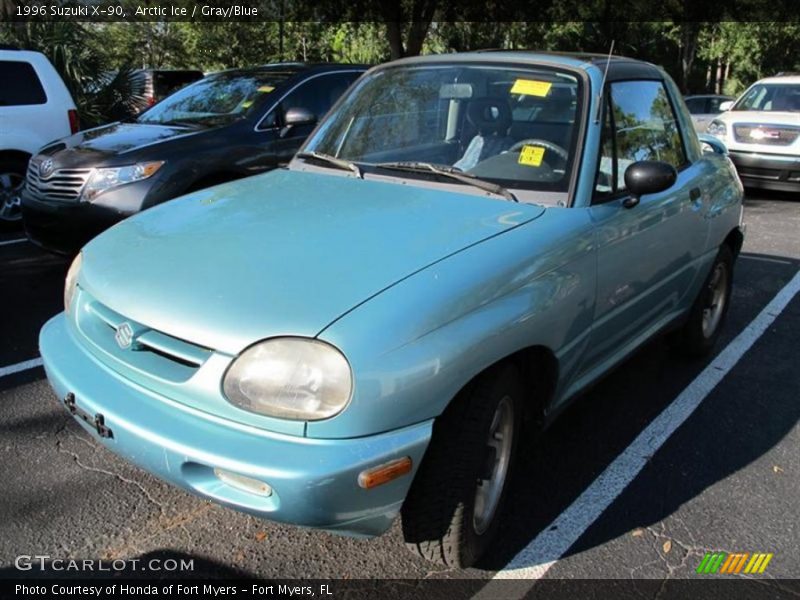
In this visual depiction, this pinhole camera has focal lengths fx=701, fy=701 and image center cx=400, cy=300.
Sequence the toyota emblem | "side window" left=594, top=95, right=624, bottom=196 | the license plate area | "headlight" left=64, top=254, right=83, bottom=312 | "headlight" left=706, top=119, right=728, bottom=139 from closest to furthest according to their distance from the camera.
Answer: the license plate area < "headlight" left=64, top=254, right=83, bottom=312 < "side window" left=594, top=95, right=624, bottom=196 < the toyota emblem < "headlight" left=706, top=119, right=728, bottom=139

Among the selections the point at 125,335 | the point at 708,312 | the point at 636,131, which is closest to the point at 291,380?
the point at 125,335

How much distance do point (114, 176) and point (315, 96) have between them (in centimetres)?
201

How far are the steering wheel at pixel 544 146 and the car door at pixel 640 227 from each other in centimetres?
16

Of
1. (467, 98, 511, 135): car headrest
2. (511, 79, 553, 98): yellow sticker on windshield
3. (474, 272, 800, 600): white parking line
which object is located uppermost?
(511, 79, 553, 98): yellow sticker on windshield

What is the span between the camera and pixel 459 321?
2.15m

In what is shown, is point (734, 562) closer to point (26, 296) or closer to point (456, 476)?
point (456, 476)

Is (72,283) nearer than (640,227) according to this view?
Yes

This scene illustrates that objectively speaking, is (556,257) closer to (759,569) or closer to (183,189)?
(759,569)

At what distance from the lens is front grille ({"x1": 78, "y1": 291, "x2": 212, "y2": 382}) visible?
6.98 ft

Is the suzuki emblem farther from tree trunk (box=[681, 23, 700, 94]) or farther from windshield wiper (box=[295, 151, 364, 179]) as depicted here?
tree trunk (box=[681, 23, 700, 94])

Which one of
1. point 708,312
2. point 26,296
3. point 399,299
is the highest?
point 399,299

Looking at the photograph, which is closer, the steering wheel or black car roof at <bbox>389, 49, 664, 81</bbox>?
the steering wheel

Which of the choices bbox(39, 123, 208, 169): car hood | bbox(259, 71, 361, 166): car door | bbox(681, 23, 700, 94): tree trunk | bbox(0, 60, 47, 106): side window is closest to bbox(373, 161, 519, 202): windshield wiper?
bbox(259, 71, 361, 166): car door

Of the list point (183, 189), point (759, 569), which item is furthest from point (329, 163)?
point (759, 569)
